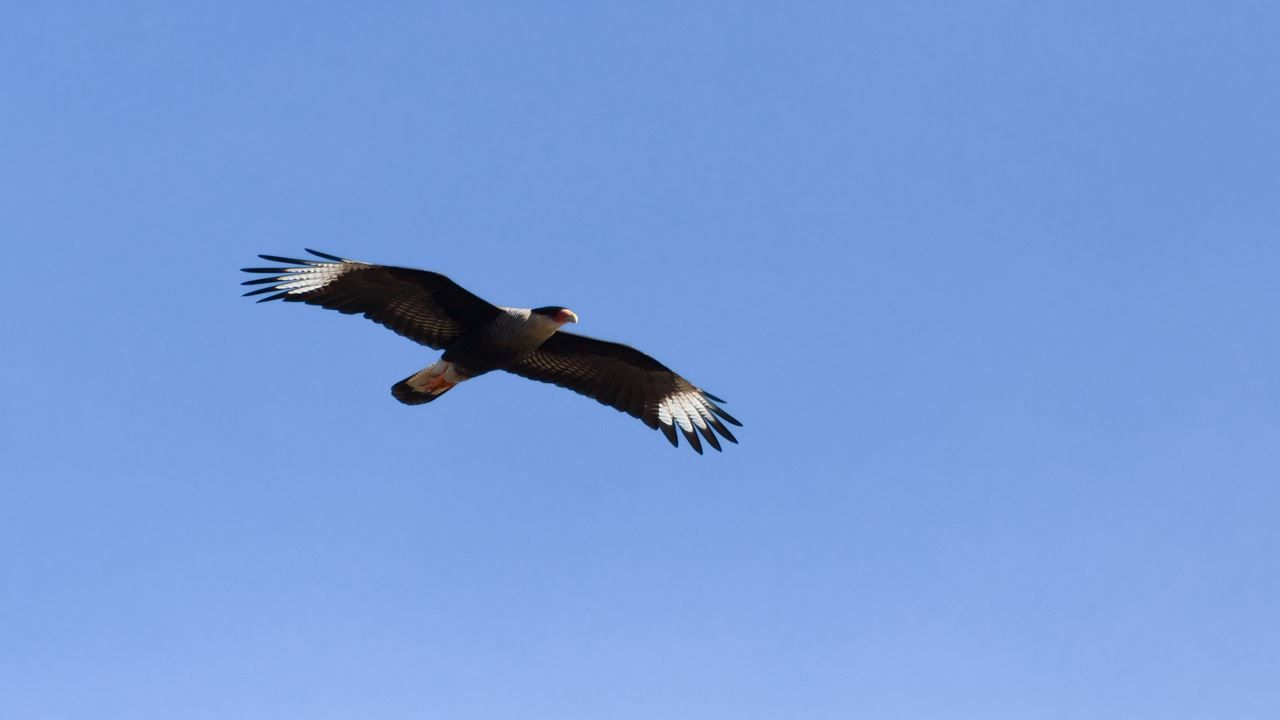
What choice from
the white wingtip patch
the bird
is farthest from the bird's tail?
the white wingtip patch

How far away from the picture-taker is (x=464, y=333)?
1205 centimetres

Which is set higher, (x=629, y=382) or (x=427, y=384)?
(x=629, y=382)

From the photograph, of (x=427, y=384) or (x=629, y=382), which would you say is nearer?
(x=427, y=384)

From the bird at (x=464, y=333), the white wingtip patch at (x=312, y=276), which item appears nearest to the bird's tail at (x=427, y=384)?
the bird at (x=464, y=333)

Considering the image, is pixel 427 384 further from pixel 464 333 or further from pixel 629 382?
pixel 629 382

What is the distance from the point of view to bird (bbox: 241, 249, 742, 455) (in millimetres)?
11602

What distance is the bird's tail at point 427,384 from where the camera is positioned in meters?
12.1

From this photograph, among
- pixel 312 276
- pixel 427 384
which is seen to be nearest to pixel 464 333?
pixel 427 384

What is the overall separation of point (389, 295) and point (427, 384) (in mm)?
850

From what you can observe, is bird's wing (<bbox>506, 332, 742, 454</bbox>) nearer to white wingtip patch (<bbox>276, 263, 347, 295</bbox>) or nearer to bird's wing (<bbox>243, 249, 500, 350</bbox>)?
bird's wing (<bbox>243, 249, 500, 350</bbox>)

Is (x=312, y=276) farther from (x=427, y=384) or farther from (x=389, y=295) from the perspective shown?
(x=427, y=384)

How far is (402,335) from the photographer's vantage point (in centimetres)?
1188

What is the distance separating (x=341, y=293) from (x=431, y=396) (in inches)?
46.9

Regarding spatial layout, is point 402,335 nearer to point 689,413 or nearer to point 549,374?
point 549,374
